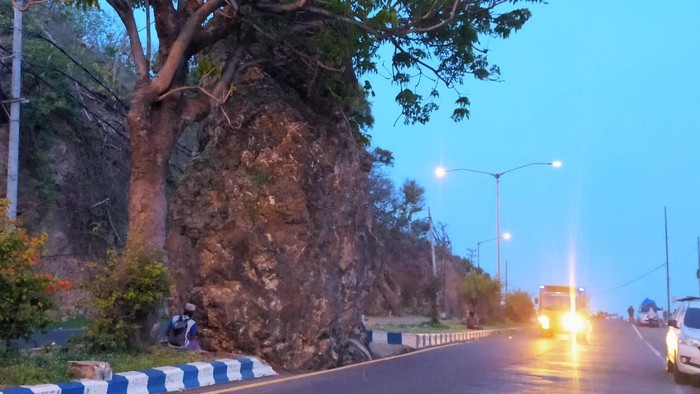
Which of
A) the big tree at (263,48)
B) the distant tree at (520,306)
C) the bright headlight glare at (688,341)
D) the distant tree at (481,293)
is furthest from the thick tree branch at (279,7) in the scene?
the distant tree at (520,306)

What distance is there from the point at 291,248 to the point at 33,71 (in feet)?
51.8

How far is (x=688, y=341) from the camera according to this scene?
15531 millimetres

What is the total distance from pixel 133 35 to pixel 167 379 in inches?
262

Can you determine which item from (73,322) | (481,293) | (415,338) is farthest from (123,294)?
(481,293)

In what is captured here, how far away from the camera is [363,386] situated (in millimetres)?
12852

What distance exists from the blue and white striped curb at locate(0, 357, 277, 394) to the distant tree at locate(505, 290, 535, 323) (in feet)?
150

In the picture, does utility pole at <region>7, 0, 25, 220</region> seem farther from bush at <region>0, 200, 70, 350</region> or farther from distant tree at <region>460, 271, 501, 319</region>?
distant tree at <region>460, 271, 501, 319</region>

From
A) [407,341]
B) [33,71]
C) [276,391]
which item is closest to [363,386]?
[276,391]

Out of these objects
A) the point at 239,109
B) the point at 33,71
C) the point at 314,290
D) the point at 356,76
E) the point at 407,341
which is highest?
the point at 33,71

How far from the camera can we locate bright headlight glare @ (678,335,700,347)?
Result: 15328 millimetres

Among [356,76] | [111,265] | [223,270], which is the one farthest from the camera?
[356,76]

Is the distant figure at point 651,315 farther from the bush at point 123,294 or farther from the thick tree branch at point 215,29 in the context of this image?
the bush at point 123,294

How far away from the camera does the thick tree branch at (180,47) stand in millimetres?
14188

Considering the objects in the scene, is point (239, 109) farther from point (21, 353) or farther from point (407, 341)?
point (407, 341)
